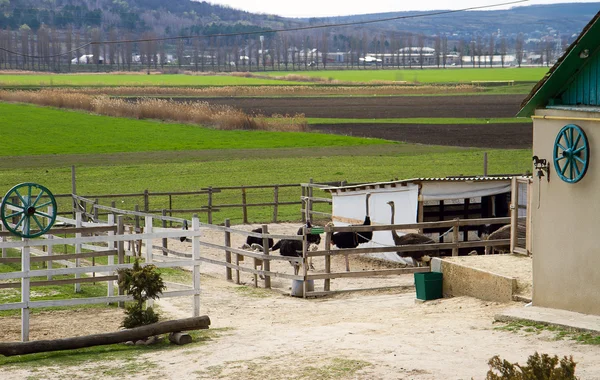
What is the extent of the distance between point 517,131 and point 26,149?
2916 cm

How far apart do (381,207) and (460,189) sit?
5.88 ft

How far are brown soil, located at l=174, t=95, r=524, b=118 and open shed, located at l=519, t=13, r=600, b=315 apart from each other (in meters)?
61.2

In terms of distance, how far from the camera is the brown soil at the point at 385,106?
76.7 m

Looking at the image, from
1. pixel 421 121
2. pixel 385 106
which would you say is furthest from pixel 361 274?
pixel 385 106

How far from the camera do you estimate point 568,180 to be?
11891 mm

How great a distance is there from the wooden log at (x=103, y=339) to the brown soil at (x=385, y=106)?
2479 inches

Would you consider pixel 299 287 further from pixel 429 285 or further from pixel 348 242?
pixel 348 242

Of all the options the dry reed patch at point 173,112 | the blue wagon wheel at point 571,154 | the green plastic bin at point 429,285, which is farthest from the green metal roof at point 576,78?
the dry reed patch at point 173,112

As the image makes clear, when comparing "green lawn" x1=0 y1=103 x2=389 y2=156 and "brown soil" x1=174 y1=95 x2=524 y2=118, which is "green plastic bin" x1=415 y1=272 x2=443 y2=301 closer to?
"green lawn" x1=0 y1=103 x2=389 y2=156

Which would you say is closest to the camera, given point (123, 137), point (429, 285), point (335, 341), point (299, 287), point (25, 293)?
point (335, 341)

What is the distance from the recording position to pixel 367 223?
20.0 m

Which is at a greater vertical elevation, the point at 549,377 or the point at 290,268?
the point at 549,377

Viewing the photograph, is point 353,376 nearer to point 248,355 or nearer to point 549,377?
point 248,355

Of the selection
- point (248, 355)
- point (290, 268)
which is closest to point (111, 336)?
point (248, 355)
